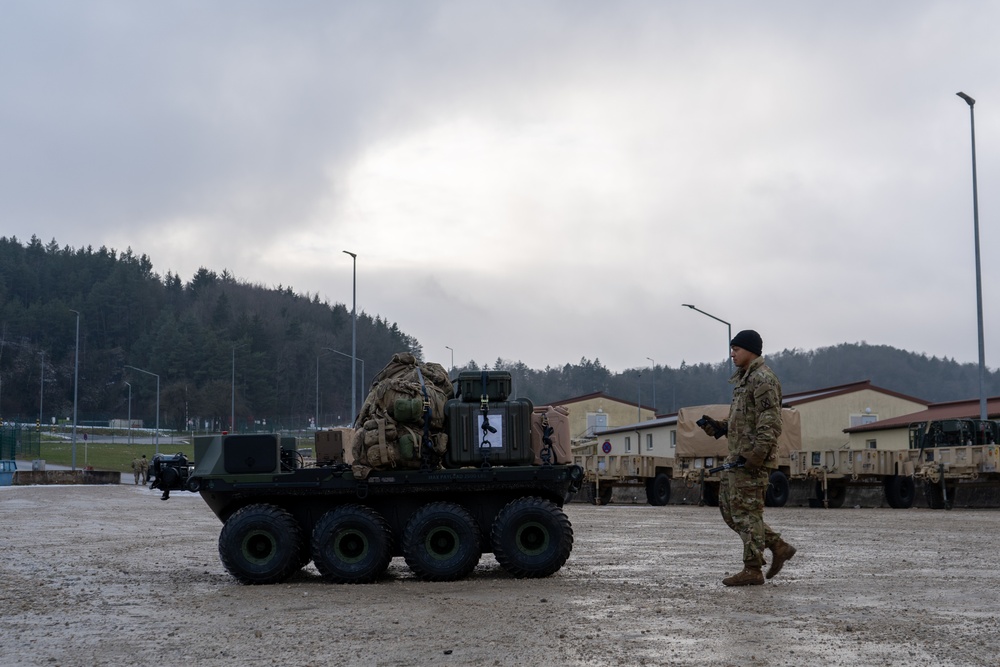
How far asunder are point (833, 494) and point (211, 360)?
8742 centimetres

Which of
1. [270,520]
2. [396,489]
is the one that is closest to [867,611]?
[396,489]

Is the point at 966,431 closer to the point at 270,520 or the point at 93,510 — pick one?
the point at 93,510

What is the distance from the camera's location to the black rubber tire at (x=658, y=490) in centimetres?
3825

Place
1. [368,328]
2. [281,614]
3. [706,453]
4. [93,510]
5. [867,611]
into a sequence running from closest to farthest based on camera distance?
[867,611]
[281,614]
[93,510]
[706,453]
[368,328]

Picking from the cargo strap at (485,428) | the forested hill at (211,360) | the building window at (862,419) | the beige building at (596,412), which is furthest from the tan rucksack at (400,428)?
the forested hill at (211,360)

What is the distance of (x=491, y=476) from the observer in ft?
39.4

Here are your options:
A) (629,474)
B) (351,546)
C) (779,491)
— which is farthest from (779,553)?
(629,474)

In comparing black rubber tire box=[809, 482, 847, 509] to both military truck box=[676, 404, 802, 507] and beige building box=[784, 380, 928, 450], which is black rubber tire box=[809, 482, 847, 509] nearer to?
military truck box=[676, 404, 802, 507]

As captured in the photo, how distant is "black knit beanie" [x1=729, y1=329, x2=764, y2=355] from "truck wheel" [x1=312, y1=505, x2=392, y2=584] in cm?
405

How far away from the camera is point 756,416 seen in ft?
35.1

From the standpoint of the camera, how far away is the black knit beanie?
11.0 metres

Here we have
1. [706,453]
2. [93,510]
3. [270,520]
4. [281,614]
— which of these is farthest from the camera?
[706,453]

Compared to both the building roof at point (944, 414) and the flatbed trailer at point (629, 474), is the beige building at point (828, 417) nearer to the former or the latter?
the building roof at point (944, 414)

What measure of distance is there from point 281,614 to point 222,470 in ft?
10.3
